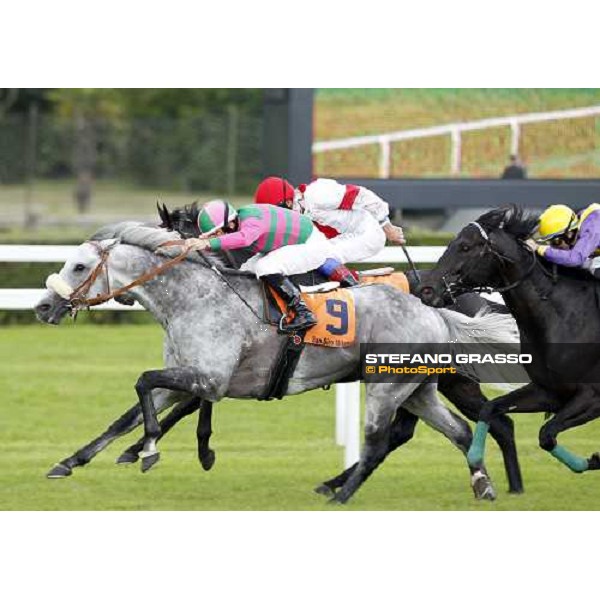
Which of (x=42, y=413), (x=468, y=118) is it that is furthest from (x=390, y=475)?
(x=468, y=118)

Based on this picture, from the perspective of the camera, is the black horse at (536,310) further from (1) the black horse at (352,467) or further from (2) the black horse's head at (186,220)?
(2) the black horse's head at (186,220)

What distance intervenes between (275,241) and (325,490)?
49.7 inches

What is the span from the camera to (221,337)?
7.60m

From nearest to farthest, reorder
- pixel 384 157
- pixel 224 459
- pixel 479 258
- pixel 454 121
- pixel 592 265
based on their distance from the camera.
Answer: pixel 479 258
pixel 592 265
pixel 224 459
pixel 384 157
pixel 454 121

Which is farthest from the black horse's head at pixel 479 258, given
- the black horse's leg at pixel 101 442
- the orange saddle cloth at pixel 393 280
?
the black horse's leg at pixel 101 442

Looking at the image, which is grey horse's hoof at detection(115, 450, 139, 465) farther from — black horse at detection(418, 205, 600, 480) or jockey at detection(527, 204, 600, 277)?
jockey at detection(527, 204, 600, 277)

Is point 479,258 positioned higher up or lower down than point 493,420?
higher up

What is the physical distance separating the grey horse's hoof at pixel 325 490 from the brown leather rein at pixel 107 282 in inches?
52.4

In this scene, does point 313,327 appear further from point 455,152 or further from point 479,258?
point 455,152

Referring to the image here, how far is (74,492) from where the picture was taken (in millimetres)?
8016

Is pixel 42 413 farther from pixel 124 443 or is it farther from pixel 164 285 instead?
pixel 164 285

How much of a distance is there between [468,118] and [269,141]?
200 centimetres

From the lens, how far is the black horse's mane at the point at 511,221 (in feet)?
25.0

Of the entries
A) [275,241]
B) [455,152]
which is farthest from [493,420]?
[455,152]
